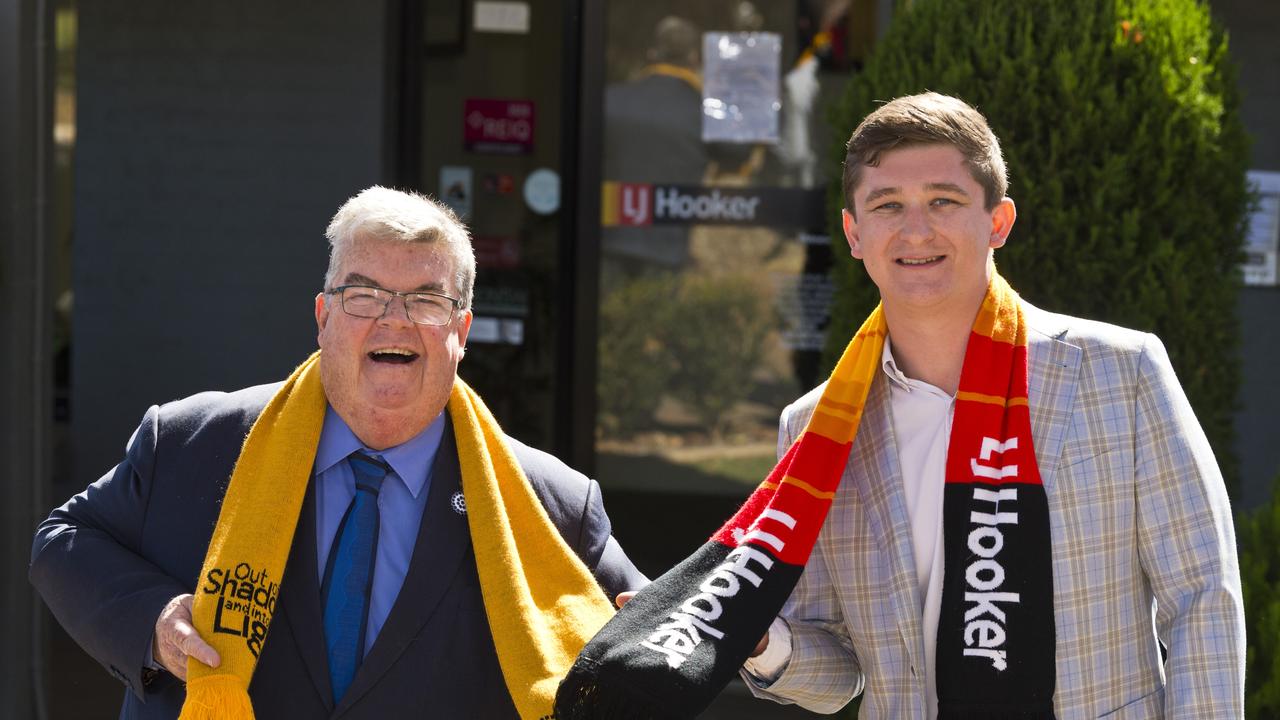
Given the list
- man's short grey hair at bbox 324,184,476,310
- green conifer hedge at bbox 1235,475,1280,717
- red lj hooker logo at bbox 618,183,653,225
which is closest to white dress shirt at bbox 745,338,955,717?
man's short grey hair at bbox 324,184,476,310

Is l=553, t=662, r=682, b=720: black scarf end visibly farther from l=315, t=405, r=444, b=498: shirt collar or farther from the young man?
l=315, t=405, r=444, b=498: shirt collar

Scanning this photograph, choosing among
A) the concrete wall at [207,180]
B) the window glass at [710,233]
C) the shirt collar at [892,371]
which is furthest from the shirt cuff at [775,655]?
the concrete wall at [207,180]

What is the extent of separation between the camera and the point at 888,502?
2.55 meters

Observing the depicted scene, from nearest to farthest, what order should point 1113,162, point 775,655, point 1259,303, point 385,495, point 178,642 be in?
point 178,642 < point 775,655 < point 385,495 < point 1113,162 < point 1259,303

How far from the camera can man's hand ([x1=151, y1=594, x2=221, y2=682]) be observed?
2457 millimetres

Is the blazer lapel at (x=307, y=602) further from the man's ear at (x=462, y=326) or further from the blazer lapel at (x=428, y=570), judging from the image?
the man's ear at (x=462, y=326)

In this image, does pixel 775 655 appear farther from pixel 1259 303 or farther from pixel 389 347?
pixel 1259 303

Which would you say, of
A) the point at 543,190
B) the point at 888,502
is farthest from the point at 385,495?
the point at 543,190

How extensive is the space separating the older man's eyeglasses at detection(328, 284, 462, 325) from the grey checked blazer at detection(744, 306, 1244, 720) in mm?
894

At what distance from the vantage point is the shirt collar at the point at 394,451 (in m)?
2.73

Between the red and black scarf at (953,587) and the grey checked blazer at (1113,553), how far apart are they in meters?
0.04

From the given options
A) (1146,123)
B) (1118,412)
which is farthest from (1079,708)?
(1146,123)

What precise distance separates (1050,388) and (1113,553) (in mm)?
307

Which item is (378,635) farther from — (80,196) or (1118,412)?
(80,196)
